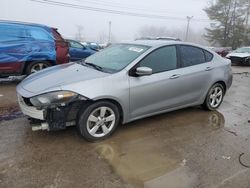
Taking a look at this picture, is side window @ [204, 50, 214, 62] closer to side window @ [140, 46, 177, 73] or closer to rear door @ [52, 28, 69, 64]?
side window @ [140, 46, 177, 73]

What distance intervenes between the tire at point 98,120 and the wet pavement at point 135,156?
0.46 ft

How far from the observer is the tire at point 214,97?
18.0ft

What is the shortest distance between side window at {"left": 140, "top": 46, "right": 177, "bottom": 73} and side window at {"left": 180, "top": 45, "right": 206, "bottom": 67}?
232 millimetres

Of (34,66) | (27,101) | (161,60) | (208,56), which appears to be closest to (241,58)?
(208,56)

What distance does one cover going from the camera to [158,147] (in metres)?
3.92

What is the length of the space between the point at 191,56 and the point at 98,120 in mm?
2367

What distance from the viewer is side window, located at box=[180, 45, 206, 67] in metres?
4.91

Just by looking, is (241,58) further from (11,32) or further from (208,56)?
(11,32)

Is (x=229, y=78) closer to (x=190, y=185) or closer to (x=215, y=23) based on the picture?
(x=190, y=185)

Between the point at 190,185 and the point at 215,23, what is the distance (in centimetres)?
4444

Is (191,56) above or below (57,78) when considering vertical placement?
above

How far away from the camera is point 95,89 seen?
12.3 feet

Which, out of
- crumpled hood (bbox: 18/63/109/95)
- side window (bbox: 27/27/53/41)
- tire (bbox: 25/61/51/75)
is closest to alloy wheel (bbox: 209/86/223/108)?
crumpled hood (bbox: 18/63/109/95)

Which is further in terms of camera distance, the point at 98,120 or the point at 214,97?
the point at 214,97
